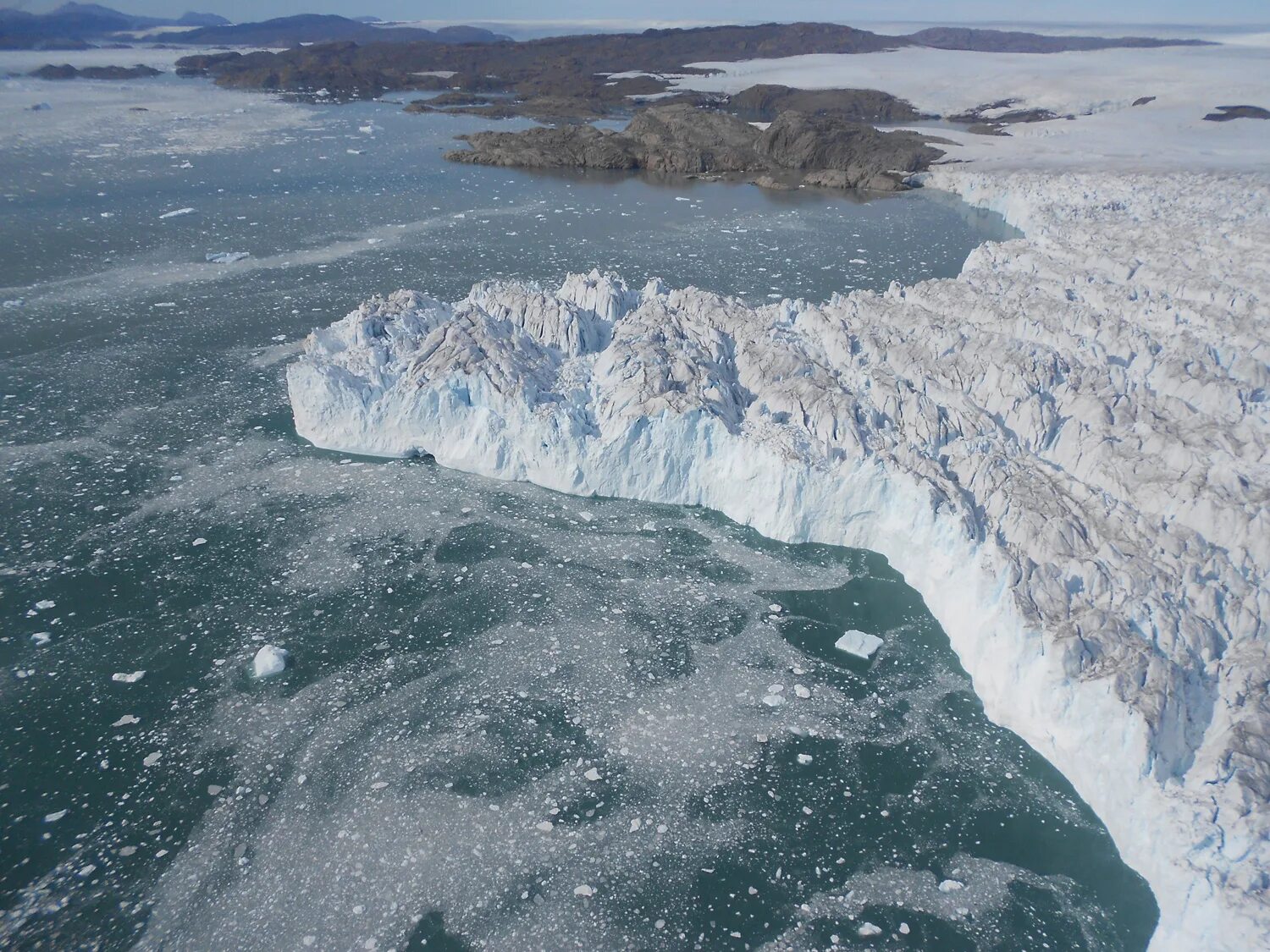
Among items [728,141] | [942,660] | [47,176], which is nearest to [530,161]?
[728,141]

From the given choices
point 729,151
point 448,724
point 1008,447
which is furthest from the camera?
point 729,151

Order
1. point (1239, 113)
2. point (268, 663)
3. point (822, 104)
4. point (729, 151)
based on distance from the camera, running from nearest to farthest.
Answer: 1. point (268, 663)
2. point (729, 151)
3. point (1239, 113)
4. point (822, 104)

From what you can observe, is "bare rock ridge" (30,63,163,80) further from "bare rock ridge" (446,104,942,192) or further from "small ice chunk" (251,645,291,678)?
"small ice chunk" (251,645,291,678)

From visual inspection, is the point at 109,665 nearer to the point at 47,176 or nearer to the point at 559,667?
the point at 559,667

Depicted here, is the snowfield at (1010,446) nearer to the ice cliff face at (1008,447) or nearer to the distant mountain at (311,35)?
the ice cliff face at (1008,447)

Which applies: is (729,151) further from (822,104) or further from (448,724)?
(448,724)

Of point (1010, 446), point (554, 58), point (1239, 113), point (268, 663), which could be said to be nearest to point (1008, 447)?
point (1010, 446)

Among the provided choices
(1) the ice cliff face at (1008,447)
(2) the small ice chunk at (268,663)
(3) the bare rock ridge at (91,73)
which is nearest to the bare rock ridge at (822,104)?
(1) the ice cliff face at (1008,447)
